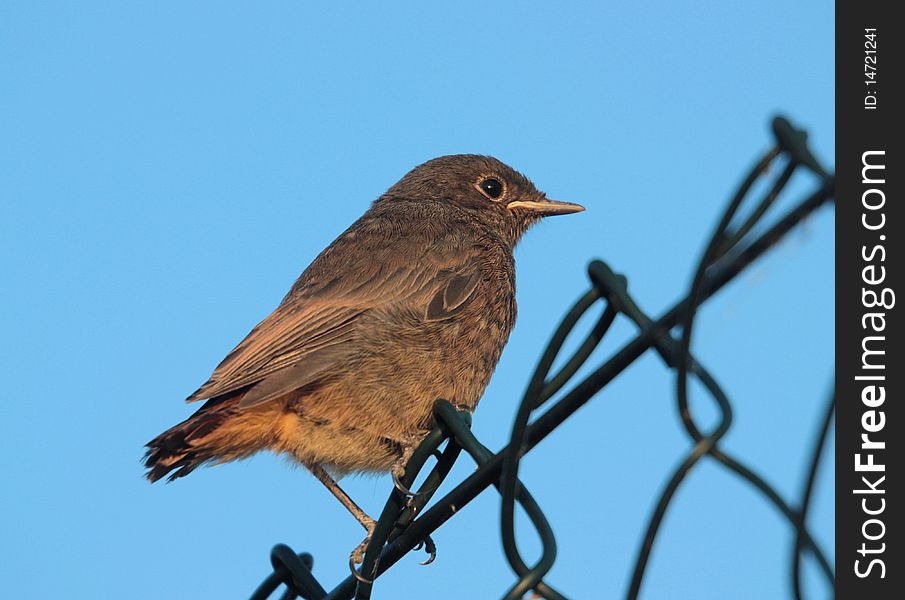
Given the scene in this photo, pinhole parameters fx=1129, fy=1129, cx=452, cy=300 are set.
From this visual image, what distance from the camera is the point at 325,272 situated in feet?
23.6

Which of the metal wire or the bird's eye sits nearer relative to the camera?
the metal wire

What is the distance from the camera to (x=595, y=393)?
8.10ft

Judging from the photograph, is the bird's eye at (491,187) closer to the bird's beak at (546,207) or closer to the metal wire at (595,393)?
the bird's beak at (546,207)

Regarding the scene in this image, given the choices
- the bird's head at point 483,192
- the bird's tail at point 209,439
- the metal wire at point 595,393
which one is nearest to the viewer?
the metal wire at point 595,393

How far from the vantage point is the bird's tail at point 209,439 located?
5547mm

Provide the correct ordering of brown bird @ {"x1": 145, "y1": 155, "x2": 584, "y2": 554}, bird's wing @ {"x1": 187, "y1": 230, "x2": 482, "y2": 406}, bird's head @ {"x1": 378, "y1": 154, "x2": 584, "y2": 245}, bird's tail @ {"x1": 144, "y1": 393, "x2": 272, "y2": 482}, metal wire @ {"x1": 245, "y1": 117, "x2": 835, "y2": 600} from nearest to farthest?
metal wire @ {"x1": 245, "y1": 117, "x2": 835, "y2": 600}, bird's tail @ {"x1": 144, "y1": 393, "x2": 272, "y2": 482}, brown bird @ {"x1": 145, "y1": 155, "x2": 584, "y2": 554}, bird's wing @ {"x1": 187, "y1": 230, "x2": 482, "y2": 406}, bird's head @ {"x1": 378, "y1": 154, "x2": 584, "y2": 245}

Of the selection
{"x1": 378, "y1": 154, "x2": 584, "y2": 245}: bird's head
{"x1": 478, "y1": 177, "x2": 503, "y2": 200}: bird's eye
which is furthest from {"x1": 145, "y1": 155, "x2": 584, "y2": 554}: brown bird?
{"x1": 478, "y1": 177, "x2": 503, "y2": 200}: bird's eye

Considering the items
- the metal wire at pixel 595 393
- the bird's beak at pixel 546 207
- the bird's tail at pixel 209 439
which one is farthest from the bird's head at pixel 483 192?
the metal wire at pixel 595 393

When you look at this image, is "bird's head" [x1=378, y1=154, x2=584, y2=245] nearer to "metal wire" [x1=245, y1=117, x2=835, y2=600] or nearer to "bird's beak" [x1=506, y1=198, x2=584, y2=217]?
"bird's beak" [x1=506, y1=198, x2=584, y2=217]

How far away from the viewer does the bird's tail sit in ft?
18.2

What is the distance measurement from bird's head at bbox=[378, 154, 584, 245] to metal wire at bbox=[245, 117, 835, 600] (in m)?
4.77

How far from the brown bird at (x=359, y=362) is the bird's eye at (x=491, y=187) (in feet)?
3.96
